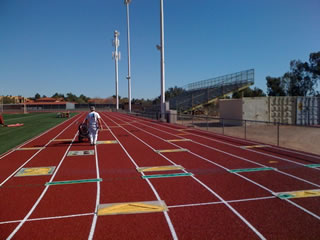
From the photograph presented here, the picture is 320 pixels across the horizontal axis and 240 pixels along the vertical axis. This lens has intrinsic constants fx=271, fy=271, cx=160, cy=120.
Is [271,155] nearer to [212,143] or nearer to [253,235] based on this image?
[212,143]

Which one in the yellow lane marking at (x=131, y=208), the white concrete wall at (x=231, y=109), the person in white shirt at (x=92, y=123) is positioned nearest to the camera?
the yellow lane marking at (x=131, y=208)

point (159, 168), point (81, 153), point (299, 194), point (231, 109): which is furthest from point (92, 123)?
point (231, 109)

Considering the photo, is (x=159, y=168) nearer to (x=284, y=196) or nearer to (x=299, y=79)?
(x=284, y=196)

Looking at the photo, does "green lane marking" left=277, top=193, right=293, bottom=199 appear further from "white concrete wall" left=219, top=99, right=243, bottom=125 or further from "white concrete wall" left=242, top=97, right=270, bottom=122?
"white concrete wall" left=242, top=97, right=270, bottom=122

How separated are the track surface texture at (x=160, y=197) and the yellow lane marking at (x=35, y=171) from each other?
0.03 meters

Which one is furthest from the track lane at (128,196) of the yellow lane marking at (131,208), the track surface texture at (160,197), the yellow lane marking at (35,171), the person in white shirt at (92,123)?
the person in white shirt at (92,123)

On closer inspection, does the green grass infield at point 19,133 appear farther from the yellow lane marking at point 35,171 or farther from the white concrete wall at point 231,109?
the white concrete wall at point 231,109

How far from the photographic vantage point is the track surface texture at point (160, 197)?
14.4 feet

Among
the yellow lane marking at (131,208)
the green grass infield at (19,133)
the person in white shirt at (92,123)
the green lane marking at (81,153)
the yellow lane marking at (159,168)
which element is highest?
the person in white shirt at (92,123)

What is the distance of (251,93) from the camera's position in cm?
6122

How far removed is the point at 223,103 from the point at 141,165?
2274cm

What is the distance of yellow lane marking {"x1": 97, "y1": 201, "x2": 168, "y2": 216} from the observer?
5.10m

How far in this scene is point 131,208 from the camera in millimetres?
5238

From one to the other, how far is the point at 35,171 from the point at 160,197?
14.6 feet
